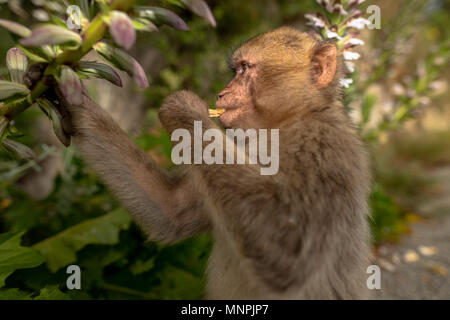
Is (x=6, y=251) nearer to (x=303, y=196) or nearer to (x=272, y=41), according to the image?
(x=303, y=196)

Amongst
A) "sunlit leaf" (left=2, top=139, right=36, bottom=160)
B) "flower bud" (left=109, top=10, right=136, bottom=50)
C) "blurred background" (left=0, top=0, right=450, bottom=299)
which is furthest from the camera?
"blurred background" (left=0, top=0, right=450, bottom=299)

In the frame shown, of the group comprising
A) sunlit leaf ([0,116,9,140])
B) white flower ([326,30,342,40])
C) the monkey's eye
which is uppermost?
white flower ([326,30,342,40])

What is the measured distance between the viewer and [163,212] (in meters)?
2.04

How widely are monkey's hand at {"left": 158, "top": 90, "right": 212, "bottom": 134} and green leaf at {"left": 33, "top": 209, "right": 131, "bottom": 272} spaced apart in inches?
44.4

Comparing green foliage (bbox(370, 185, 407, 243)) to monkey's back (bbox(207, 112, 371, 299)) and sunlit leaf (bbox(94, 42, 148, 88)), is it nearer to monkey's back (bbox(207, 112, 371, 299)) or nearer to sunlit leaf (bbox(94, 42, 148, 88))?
monkey's back (bbox(207, 112, 371, 299))

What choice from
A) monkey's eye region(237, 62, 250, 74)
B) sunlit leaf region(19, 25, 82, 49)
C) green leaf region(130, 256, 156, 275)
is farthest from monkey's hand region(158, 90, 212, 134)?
green leaf region(130, 256, 156, 275)

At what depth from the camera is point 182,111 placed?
1.79 m

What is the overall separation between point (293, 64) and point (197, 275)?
1641 mm

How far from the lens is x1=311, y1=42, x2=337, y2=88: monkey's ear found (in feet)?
6.73

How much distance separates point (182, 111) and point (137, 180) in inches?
16.0

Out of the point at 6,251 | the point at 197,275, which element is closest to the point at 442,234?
the point at 197,275

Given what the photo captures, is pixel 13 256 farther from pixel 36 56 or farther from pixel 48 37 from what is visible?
pixel 48 37

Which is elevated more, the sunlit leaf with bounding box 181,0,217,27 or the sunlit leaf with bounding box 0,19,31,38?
the sunlit leaf with bounding box 181,0,217,27

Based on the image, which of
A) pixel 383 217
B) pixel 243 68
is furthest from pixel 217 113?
pixel 383 217
